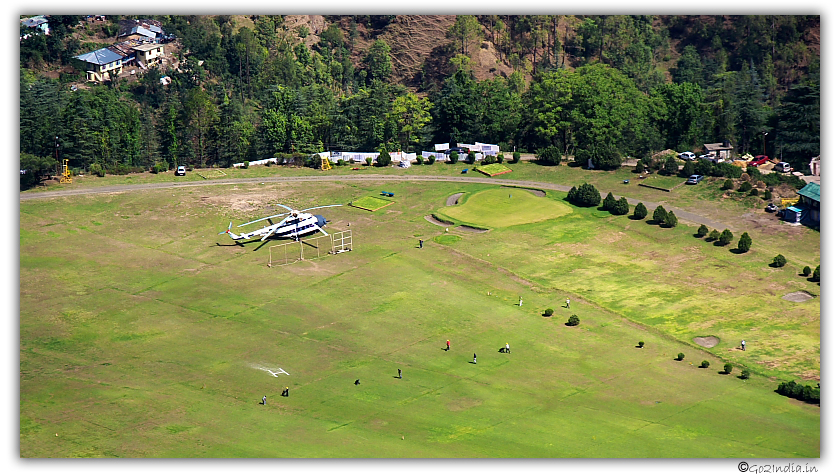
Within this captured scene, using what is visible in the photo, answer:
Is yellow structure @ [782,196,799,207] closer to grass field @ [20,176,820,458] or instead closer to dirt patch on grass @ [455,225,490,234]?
grass field @ [20,176,820,458]

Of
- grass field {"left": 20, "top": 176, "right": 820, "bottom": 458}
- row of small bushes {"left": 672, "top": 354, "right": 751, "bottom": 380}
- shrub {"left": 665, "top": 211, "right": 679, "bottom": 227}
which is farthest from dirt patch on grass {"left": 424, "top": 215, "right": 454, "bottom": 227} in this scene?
row of small bushes {"left": 672, "top": 354, "right": 751, "bottom": 380}

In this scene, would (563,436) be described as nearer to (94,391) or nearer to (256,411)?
(256,411)

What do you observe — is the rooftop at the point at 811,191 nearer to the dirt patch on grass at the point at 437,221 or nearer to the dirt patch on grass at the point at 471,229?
the dirt patch on grass at the point at 471,229

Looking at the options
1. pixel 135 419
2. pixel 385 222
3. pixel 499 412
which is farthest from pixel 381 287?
pixel 135 419

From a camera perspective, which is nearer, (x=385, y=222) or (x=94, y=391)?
(x=94, y=391)

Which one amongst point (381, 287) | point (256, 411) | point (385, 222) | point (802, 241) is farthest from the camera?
point (385, 222)

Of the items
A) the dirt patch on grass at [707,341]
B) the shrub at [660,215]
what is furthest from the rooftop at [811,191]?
the dirt patch on grass at [707,341]

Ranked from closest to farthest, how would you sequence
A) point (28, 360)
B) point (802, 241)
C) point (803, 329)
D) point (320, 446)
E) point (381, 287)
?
point (320, 446)
point (28, 360)
point (803, 329)
point (381, 287)
point (802, 241)
